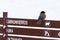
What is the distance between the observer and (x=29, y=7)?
8.80m

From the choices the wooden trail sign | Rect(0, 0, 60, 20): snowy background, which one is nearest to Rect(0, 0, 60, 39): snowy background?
Rect(0, 0, 60, 20): snowy background

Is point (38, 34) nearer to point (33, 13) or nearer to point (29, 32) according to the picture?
point (29, 32)

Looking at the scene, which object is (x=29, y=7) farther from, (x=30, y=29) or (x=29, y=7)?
(x=30, y=29)

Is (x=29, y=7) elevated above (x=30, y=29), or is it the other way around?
(x=29, y=7)

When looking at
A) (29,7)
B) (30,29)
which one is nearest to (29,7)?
(29,7)

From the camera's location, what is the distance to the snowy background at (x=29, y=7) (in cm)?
842

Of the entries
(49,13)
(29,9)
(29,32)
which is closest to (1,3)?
(29,9)

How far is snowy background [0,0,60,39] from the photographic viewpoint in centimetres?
842

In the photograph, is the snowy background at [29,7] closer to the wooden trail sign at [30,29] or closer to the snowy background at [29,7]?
the snowy background at [29,7]

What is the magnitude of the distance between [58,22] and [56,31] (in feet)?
0.81

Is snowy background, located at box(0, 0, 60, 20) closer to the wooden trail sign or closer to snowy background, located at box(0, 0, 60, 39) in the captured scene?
snowy background, located at box(0, 0, 60, 39)

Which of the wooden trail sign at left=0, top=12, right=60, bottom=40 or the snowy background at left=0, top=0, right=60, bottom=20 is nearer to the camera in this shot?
the wooden trail sign at left=0, top=12, right=60, bottom=40

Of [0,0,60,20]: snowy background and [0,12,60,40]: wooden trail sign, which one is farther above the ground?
[0,0,60,20]: snowy background

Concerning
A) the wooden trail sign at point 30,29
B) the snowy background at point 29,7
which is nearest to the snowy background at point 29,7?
the snowy background at point 29,7
